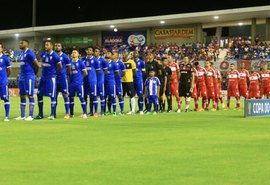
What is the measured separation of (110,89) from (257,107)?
542cm

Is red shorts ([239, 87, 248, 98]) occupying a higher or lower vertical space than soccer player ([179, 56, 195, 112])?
lower

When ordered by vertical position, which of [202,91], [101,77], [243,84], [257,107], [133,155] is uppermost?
[101,77]

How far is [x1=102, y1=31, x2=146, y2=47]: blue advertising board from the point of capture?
68.9 meters

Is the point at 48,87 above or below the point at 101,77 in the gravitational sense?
below

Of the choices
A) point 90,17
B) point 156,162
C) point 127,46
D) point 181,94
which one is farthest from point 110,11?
point 156,162

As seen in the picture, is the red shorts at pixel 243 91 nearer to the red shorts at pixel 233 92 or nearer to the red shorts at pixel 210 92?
the red shorts at pixel 233 92

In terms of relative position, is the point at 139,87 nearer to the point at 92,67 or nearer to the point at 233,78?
the point at 92,67

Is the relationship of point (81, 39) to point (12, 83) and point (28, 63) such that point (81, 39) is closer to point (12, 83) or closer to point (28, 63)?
point (12, 83)

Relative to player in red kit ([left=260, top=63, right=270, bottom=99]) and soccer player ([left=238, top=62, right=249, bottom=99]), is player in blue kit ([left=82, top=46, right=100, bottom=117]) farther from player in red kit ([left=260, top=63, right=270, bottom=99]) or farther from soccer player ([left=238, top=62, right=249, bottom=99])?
player in red kit ([left=260, top=63, right=270, bottom=99])

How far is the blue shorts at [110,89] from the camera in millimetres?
24141

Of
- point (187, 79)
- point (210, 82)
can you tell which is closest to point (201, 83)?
point (210, 82)

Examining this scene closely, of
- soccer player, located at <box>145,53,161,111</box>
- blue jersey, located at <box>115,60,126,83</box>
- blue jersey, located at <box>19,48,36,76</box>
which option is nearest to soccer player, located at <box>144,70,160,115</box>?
soccer player, located at <box>145,53,161,111</box>

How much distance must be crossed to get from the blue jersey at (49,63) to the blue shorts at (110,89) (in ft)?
13.0

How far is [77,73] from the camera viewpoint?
2205 cm
